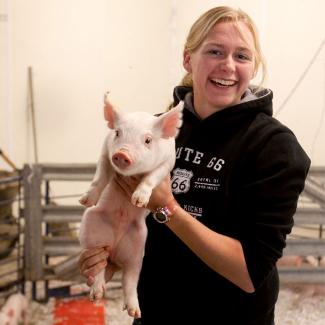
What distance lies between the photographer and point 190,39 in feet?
3.97

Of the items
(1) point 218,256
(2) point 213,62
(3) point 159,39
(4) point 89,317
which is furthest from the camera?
(3) point 159,39

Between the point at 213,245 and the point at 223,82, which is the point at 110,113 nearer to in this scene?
the point at 223,82

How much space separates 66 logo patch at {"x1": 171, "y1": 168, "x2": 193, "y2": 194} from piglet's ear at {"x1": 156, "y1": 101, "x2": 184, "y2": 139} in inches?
4.5

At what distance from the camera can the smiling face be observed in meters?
1.10

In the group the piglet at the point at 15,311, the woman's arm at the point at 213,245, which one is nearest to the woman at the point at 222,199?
the woman's arm at the point at 213,245

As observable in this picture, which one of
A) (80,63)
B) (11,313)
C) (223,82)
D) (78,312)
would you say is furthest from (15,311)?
(80,63)

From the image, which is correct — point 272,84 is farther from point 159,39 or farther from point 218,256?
point 218,256

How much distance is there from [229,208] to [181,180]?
16 centimetres

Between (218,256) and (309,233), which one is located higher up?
(218,256)

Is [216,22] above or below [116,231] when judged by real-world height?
above

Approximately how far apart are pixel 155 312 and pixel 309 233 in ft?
7.06

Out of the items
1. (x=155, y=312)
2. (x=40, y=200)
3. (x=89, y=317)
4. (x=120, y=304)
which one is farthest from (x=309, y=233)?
(x=155, y=312)

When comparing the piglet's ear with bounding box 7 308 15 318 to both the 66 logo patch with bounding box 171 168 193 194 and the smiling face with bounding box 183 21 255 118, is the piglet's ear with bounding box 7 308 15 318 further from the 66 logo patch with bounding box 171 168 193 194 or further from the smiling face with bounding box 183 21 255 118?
the smiling face with bounding box 183 21 255 118

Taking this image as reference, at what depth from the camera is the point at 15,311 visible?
7.79 ft
